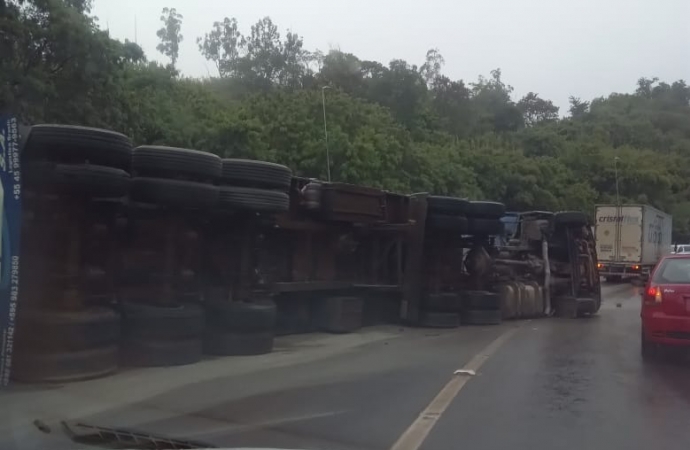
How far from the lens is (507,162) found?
162 ft

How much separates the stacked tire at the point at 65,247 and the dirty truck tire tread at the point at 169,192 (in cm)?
55

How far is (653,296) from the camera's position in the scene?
478 inches

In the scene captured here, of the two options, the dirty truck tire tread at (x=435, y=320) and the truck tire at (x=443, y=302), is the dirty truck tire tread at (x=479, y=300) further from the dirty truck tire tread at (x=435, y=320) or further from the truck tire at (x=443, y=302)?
the dirty truck tire tread at (x=435, y=320)

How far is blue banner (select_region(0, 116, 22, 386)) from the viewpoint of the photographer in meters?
7.81

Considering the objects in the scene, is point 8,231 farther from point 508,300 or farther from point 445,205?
point 508,300

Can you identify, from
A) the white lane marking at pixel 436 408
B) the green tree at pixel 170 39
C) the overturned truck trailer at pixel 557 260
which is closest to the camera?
the white lane marking at pixel 436 408

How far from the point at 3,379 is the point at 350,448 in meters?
3.24

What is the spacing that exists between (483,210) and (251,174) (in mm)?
6606

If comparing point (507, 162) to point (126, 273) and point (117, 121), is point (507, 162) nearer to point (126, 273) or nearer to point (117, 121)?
point (117, 121)

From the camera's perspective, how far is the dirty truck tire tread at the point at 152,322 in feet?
32.1

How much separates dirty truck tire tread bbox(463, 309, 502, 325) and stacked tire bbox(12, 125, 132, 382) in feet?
28.5

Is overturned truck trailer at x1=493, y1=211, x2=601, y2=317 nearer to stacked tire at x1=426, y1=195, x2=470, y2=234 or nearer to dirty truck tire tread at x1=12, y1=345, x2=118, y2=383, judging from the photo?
stacked tire at x1=426, y1=195, x2=470, y2=234

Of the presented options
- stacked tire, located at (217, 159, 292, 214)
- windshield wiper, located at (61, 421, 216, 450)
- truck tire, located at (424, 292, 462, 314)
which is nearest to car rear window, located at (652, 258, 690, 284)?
truck tire, located at (424, 292, 462, 314)

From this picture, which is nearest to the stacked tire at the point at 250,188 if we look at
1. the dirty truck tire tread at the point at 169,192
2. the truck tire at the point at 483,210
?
the dirty truck tire tread at the point at 169,192
